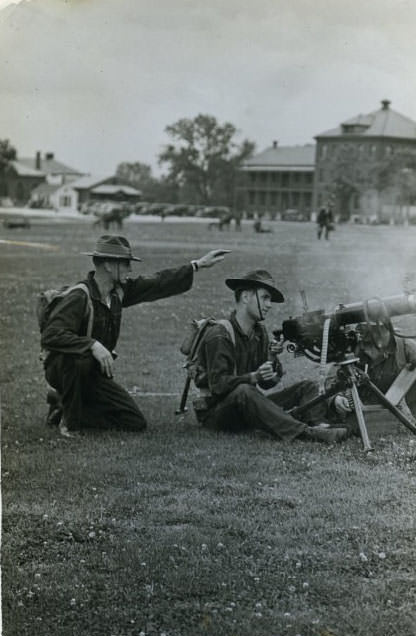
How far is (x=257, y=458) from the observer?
5.41m

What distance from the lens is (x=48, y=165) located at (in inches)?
237

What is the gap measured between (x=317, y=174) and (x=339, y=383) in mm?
1973

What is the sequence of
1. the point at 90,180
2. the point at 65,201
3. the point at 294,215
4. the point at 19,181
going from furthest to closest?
1. the point at 65,201
2. the point at 294,215
3. the point at 90,180
4. the point at 19,181

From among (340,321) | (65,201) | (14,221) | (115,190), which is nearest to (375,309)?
(340,321)

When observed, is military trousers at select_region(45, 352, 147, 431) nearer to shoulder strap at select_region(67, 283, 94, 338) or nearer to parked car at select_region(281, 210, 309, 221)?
shoulder strap at select_region(67, 283, 94, 338)

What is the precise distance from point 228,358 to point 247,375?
176mm

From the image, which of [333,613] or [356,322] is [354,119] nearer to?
[356,322]

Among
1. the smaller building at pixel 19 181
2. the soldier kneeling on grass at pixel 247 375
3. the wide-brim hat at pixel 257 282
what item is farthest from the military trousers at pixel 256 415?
the smaller building at pixel 19 181

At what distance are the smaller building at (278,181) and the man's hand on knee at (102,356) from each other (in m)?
1.82

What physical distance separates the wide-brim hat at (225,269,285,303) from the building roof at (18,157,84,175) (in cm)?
145

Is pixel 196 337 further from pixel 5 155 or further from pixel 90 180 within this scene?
pixel 5 155

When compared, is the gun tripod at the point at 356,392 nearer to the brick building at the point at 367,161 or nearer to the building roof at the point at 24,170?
the brick building at the point at 367,161

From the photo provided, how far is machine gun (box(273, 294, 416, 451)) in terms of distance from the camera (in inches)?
219

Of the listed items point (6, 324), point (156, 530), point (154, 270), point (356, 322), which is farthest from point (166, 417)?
point (6, 324)
